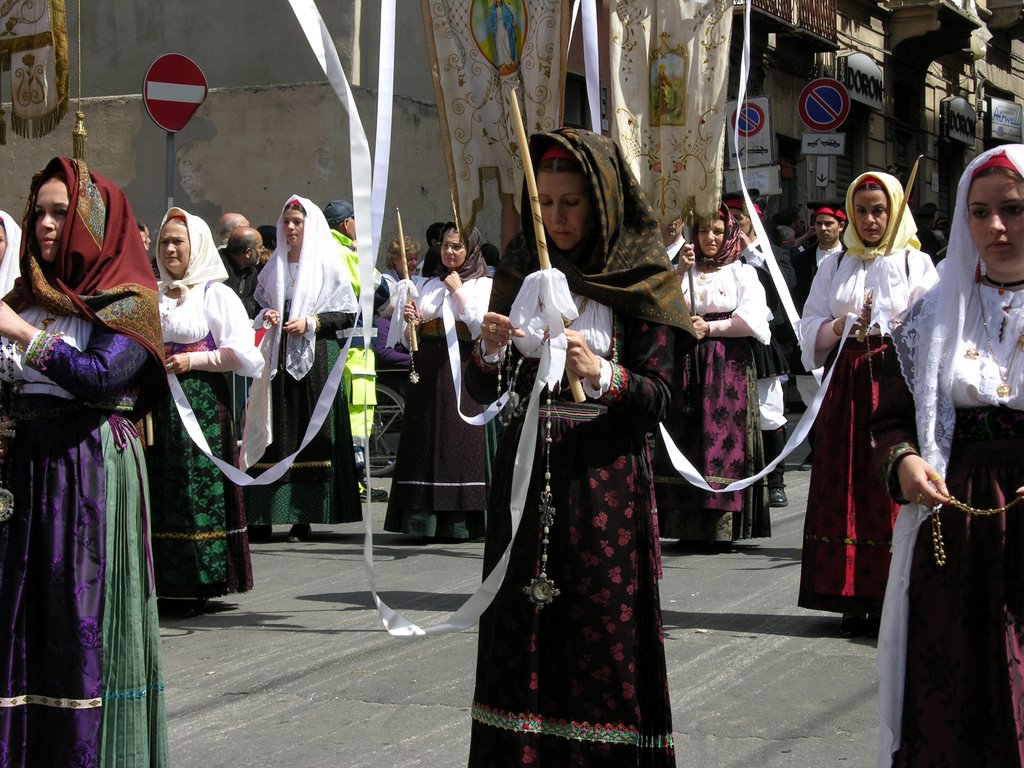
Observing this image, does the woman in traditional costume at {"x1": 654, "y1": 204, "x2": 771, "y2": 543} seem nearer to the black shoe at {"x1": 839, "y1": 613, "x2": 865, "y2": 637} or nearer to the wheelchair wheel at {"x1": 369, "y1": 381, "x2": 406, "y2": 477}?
the black shoe at {"x1": 839, "y1": 613, "x2": 865, "y2": 637}

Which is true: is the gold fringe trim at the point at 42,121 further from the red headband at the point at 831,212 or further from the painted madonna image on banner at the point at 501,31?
the red headband at the point at 831,212

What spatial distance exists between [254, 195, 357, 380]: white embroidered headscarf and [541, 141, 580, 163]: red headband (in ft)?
17.5

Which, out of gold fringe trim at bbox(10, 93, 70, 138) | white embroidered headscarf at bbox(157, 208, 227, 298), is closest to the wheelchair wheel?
white embroidered headscarf at bbox(157, 208, 227, 298)

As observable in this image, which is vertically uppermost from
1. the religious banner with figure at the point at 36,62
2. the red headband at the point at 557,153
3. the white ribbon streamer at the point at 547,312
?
the religious banner with figure at the point at 36,62

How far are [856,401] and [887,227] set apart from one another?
0.78m

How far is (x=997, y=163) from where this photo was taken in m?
3.74

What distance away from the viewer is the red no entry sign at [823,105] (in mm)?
16922

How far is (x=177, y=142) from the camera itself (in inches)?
657

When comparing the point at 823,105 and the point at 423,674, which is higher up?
the point at 823,105

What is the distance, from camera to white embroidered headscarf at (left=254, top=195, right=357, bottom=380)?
9.47m

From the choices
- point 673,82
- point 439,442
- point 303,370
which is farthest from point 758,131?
point 673,82

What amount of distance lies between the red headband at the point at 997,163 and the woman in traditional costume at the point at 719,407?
5274 millimetres

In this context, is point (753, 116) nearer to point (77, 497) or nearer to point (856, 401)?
point (856, 401)

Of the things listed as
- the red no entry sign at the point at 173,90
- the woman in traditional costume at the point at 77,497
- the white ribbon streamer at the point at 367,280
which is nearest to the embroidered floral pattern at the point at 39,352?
the woman in traditional costume at the point at 77,497
